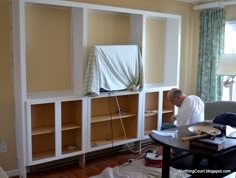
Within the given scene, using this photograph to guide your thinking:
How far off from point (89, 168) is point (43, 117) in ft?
2.74

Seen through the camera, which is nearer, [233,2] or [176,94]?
[176,94]

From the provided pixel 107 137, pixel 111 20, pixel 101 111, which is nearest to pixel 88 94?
pixel 101 111

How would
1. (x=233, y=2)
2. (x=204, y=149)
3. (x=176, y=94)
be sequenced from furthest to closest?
(x=233, y=2)
(x=176, y=94)
(x=204, y=149)

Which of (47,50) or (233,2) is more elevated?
(233,2)

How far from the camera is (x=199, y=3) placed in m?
4.70

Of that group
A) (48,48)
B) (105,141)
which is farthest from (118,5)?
(105,141)

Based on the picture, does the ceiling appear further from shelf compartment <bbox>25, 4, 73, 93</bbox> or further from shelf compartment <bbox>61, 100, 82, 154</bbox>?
shelf compartment <bbox>61, 100, 82, 154</bbox>

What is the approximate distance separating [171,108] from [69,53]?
181cm

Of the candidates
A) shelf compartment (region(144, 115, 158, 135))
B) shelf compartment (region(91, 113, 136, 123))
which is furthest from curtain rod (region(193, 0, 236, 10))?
shelf compartment (region(91, 113, 136, 123))

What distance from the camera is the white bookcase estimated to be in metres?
3.10

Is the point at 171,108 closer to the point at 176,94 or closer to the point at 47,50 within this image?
the point at 176,94

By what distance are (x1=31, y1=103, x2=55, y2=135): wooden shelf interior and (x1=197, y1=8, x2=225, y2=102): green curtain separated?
8.20 ft

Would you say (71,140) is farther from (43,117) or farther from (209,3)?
(209,3)

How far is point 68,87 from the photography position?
11.9 feet
